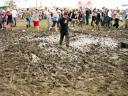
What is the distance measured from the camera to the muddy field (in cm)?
1129

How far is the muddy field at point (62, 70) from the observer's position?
11.3 meters

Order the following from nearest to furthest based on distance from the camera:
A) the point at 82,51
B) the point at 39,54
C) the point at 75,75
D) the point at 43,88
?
1. the point at 43,88
2. the point at 75,75
3. the point at 39,54
4. the point at 82,51

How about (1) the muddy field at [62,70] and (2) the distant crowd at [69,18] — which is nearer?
(1) the muddy field at [62,70]

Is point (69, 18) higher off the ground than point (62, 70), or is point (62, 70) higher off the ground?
point (62, 70)

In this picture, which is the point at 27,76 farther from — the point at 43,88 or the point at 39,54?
the point at 39,54

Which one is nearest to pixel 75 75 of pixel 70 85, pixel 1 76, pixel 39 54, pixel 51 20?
pixel 70 85

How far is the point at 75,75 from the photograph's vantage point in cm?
1352

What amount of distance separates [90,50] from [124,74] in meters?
6.70

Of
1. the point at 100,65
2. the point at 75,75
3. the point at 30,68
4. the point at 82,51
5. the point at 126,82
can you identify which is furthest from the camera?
the point at 82,51

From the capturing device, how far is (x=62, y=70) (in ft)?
47.5

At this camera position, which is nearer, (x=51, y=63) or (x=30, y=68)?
(x=30, y=68)

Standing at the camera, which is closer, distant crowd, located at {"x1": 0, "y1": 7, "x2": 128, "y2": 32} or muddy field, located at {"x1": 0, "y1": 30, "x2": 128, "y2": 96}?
muddy field, located at {"x1": 0, "y1": 30, "x2": 128, "y2": 96}

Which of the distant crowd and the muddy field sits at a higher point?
the muddy field

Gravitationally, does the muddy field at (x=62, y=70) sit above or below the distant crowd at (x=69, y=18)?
above
